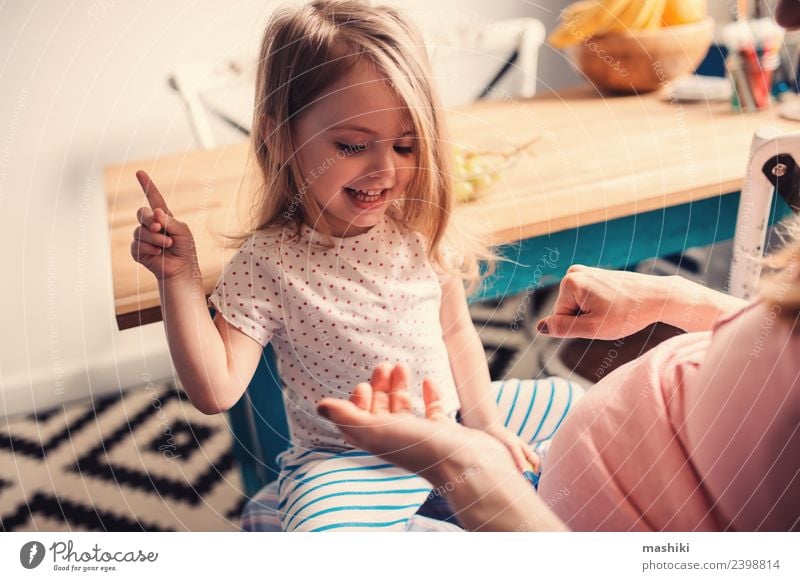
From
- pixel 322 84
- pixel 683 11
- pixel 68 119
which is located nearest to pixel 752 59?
pixel 683 11

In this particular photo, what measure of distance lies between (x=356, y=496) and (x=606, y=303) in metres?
0.19

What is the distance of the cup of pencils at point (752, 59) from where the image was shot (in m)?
0.63

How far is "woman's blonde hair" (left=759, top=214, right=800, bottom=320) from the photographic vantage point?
0.31 m

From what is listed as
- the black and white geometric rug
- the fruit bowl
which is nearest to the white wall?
the fruit bowl

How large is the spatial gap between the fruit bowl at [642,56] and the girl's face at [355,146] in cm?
25

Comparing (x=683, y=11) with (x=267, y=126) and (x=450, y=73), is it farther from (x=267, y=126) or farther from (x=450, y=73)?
(x=267, y=126)

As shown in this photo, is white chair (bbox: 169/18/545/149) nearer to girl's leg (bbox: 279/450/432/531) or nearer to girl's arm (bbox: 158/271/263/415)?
girl's arm (bbox: 158/271/263/415)

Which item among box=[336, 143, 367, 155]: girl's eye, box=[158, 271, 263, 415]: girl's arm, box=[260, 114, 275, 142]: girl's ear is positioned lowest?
box=[158, 271, 263, 415]: girl's arm

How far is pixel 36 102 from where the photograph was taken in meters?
0.41

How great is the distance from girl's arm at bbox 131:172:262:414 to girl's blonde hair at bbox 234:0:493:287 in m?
0.04

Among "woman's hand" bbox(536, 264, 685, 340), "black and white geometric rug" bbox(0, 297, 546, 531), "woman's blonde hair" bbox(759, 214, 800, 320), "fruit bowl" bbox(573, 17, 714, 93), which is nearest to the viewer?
"woman's blonde hair" bbox(759, 214, 800, 320)

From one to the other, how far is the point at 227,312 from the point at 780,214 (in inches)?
13.8

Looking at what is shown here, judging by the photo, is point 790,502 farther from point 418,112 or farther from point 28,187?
point 28,187
